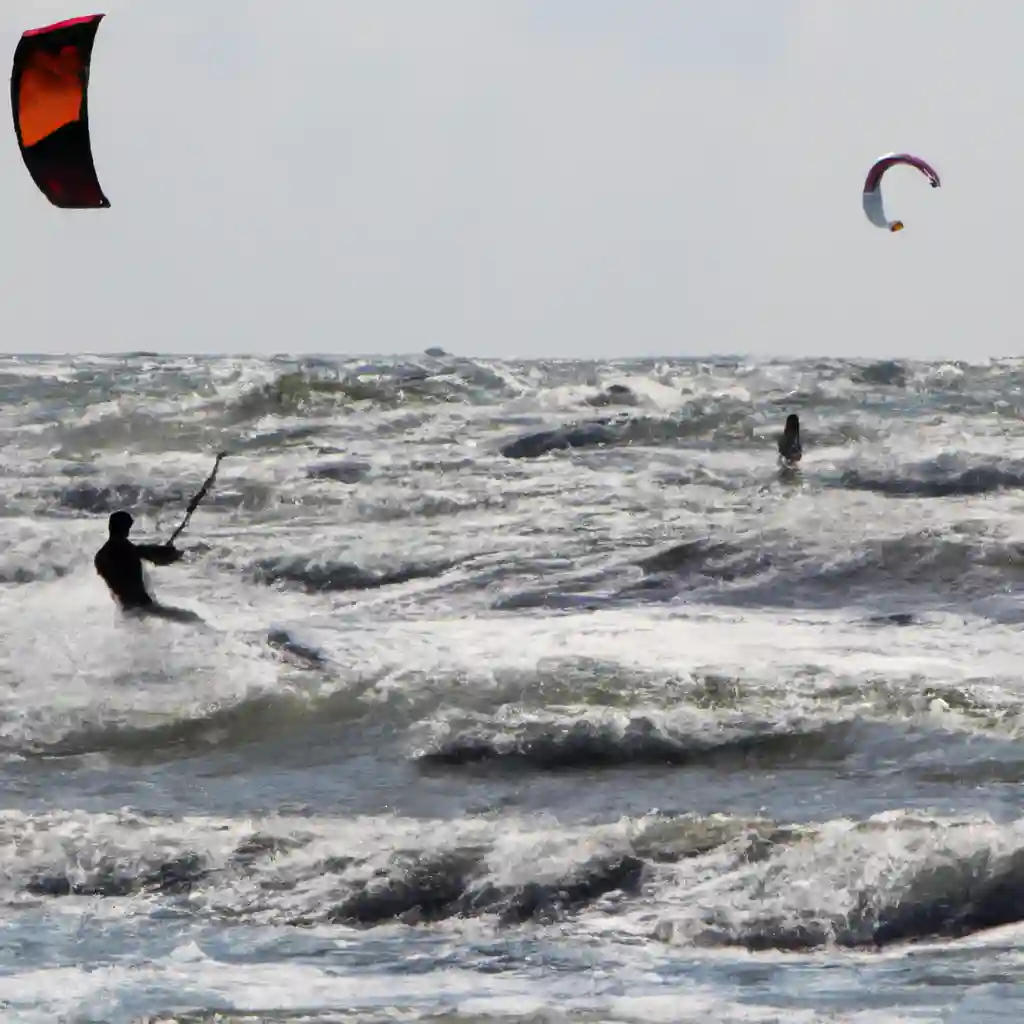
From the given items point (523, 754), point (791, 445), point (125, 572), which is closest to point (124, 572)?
point (125, 572)

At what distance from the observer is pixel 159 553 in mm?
12523

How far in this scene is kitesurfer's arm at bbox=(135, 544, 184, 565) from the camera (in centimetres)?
1244

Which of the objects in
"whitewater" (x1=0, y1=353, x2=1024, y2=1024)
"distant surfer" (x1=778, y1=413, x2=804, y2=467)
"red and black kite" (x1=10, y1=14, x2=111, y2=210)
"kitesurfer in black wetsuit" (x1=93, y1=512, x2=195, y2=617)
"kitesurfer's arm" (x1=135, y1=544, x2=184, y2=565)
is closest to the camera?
"whitewater" (x1=0, y1=353, x2=1024, y2=1024)

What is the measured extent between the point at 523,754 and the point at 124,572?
436 cm

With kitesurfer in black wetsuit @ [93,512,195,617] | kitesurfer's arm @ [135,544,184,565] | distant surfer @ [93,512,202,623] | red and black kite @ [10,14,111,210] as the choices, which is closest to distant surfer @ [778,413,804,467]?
distant surfer @ [93,512,202,623]

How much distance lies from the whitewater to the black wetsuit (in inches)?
9.8

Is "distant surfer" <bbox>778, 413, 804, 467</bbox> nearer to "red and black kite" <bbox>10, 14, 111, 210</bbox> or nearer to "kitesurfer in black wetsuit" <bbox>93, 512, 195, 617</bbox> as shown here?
"kitesurfer in black wetsuit" <bbox>93, 512, 195, 617</bbox>

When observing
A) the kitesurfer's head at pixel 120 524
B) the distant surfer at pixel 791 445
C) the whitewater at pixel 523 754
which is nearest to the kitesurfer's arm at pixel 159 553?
the kitesurfer's head at pixel 120 524

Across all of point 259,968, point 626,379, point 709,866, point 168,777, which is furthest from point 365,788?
point 626,379

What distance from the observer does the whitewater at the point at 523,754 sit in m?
6.16

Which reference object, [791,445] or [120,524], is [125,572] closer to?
[120,524]

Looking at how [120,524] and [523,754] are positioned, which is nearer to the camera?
[523,754]

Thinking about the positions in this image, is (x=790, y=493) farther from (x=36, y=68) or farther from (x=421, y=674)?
(x=36, y=68)

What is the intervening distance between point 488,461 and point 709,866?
58.2 feet
